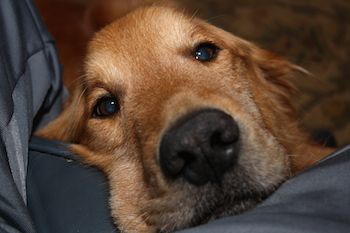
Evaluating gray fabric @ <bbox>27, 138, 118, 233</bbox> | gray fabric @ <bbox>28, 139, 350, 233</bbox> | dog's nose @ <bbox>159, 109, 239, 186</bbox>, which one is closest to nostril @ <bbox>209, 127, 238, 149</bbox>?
dog's nose @ <bbox>159, 109, 239, 186</bbox>

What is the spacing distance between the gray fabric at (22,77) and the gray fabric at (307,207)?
629 mm

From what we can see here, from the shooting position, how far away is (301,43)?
2.73 meters

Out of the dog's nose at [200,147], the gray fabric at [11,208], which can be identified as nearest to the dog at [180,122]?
the dog's nose at [200,147]

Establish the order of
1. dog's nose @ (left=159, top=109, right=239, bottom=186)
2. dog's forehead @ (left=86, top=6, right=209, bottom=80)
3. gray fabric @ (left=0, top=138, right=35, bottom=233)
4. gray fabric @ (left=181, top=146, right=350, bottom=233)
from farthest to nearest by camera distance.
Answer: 1. dog's forehead @ (left=86, top=6, right=209, bottom=80)
2. gray fabric @ (left=0, top=138, right=35, bottom=233)
3. dog's nose @ (left=159, top=109, right=239, bottom=186)
4. gray fabric @ (left=181, top=146, right=350, bottom=233)

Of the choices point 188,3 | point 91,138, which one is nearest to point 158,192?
point 91,138

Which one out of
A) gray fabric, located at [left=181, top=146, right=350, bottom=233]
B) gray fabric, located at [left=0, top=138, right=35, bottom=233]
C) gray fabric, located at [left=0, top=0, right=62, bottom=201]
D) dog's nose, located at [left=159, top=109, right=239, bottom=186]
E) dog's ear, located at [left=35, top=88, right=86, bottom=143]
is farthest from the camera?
dog's ear, located at [left=35, top=88, right=86, bottom=143]

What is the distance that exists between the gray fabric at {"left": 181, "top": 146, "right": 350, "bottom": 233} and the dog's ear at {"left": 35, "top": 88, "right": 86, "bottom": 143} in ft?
2.89

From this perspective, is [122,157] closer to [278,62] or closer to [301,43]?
[278,62]

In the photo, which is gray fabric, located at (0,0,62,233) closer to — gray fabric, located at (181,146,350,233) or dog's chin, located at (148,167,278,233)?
dog's chin, located at (148,167,278,233)

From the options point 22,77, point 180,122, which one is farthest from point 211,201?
point 22,77

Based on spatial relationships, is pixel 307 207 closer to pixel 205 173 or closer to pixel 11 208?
pixel 205 173

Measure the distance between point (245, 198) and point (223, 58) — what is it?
601 millimetres

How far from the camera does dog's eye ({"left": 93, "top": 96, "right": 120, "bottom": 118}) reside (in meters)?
1.70

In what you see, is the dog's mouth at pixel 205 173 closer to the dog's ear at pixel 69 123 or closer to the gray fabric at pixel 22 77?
the gray fabric at pixel 22 77
